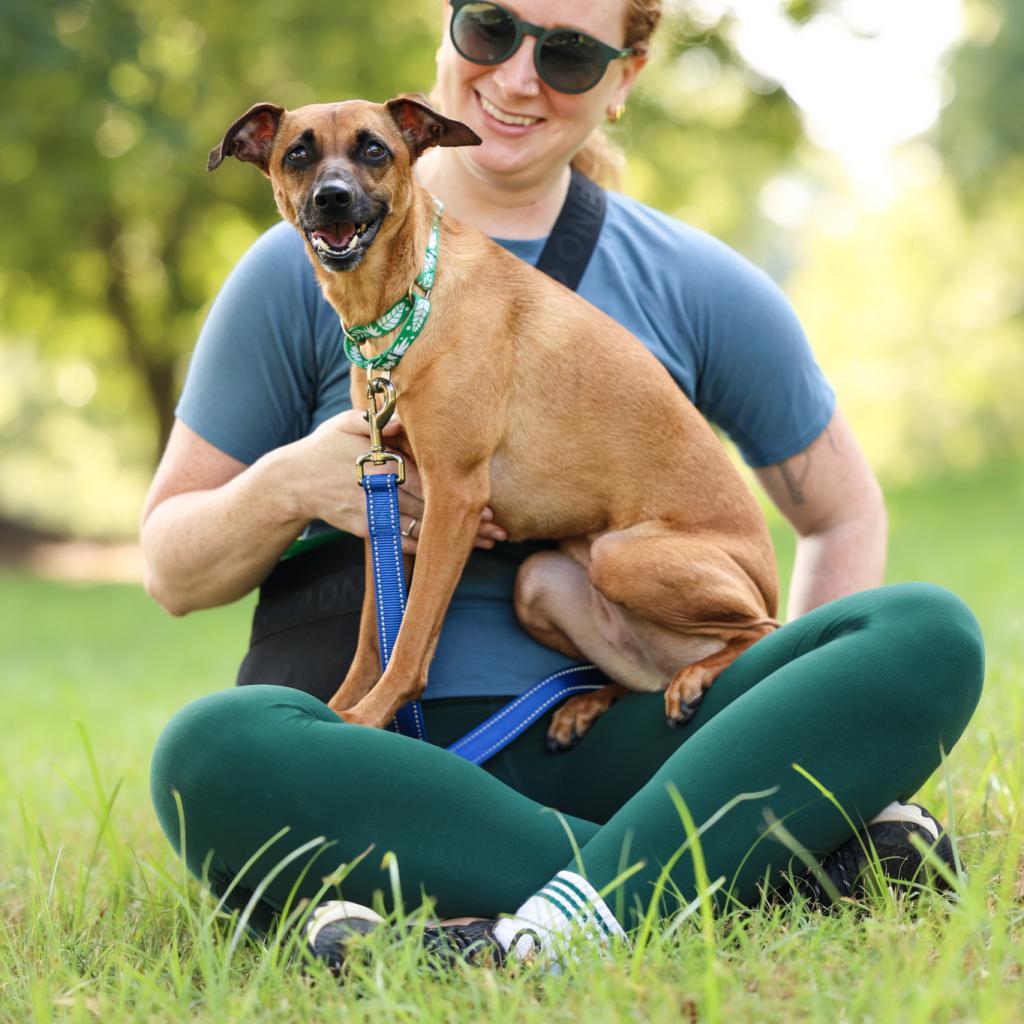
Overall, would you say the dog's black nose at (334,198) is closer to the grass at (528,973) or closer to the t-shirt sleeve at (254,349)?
the t-shirt sleeve at (254,349)

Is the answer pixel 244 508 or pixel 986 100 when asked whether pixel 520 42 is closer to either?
pixel 244 508

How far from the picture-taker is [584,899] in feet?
6.94

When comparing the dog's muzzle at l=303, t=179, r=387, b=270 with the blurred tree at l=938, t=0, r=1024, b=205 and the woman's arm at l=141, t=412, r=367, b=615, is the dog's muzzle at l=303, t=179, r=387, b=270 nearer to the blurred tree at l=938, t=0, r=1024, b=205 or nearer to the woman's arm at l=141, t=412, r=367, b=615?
the woman's arm at l=141, t=412, r=367, b=615

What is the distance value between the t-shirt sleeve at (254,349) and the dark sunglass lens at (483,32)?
1.90 feet

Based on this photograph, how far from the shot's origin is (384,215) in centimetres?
256

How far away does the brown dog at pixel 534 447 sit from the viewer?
2.58m

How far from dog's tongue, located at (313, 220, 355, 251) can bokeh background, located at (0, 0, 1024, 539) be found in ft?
5.80

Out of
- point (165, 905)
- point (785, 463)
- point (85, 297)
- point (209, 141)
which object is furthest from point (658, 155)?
point (165, 905)

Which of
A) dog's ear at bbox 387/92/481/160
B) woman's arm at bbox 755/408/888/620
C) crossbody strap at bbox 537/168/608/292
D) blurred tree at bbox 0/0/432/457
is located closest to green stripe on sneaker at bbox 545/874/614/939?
woman's arm at bbox 755/408/888/620

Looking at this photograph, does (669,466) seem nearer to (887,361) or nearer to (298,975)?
(298,975)

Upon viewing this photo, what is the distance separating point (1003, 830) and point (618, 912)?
0.98m

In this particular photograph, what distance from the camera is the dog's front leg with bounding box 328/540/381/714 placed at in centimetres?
265

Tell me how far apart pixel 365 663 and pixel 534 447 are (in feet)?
1.95

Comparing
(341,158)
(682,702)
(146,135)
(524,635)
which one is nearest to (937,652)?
(682,702)
